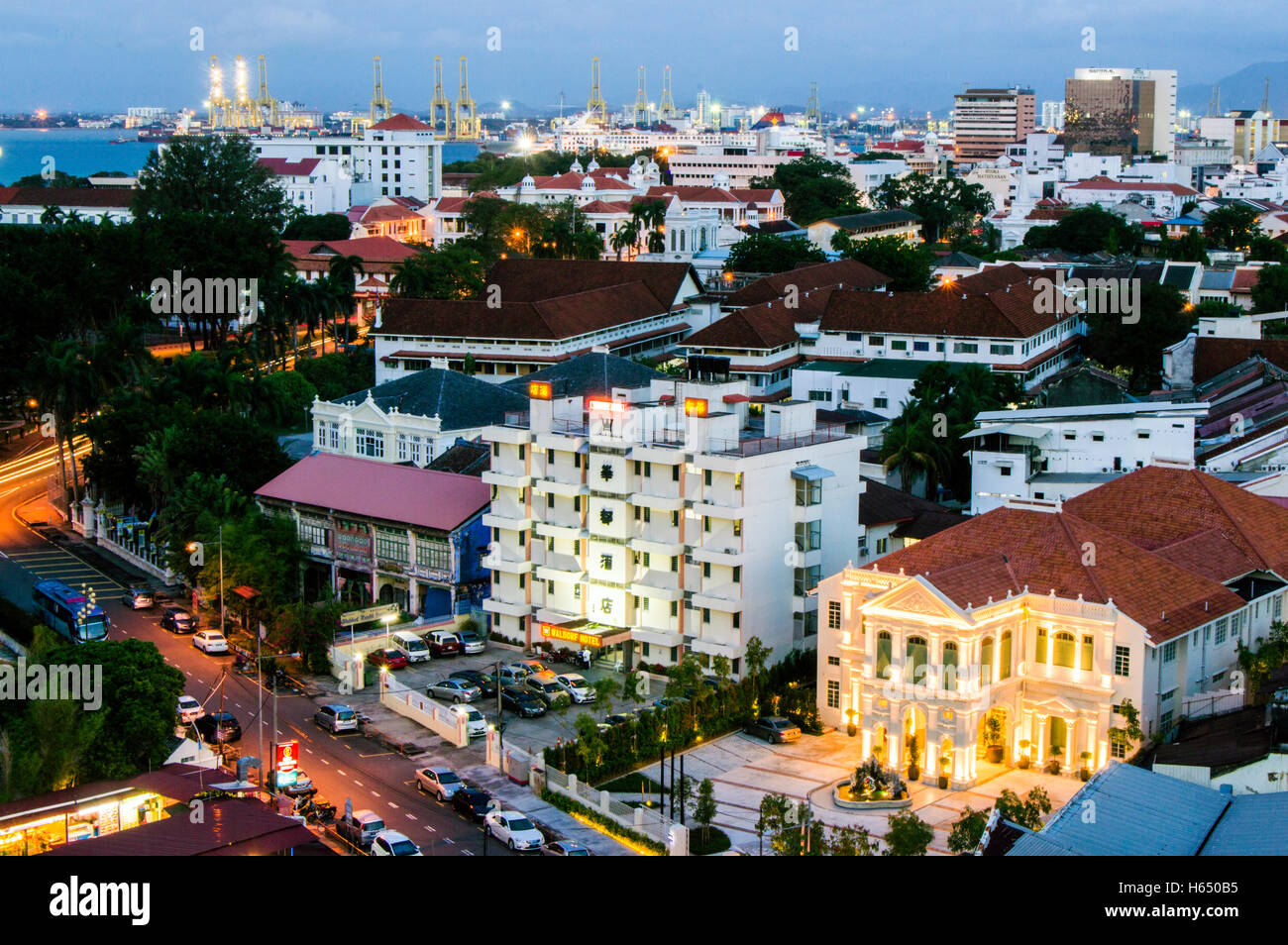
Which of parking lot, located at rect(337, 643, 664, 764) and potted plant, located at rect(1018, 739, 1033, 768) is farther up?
potted plant, located at rect(1018, 739, 1033, 768)

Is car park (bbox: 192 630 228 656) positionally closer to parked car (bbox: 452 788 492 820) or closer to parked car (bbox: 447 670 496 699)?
parked car (bbox: 447 670 496 699)

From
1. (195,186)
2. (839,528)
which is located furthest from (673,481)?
(195,186)

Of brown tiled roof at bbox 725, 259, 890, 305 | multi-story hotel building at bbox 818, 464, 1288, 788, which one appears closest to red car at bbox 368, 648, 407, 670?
multi-story hotel building at bbox 818, 464, 1288, 788

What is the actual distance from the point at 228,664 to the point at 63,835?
1964cm

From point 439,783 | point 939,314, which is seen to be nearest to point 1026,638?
point 439,783

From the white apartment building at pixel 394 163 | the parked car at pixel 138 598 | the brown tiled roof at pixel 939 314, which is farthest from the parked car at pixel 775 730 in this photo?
the white apartment building at pixel 394 163

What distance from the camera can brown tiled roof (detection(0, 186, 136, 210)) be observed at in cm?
17088

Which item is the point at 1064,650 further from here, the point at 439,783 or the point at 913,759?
the point at 439,783

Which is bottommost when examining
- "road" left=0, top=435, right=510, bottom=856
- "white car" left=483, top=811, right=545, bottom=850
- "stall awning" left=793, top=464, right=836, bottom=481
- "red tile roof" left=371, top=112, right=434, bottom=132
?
"road" left=0, top=435, right=510, bottom=856

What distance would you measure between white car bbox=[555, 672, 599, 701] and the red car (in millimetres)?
6022

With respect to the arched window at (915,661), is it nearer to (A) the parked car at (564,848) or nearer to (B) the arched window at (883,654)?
(B) the arched window at (883,654)

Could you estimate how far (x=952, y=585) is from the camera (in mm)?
41406

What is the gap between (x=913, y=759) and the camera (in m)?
41.7
